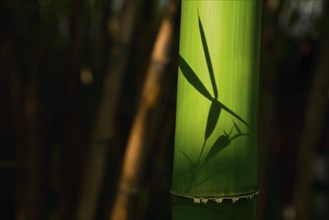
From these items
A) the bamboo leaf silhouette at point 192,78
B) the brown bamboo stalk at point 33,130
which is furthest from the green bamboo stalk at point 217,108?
the brown bamboo stalk at point 33,130

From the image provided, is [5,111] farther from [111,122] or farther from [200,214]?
[200,214]

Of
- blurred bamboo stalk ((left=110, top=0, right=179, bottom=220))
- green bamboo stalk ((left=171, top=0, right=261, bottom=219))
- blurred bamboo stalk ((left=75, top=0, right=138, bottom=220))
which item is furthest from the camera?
blurred bamboo stalk ((left=75, top=0, right=138, bottom=220))

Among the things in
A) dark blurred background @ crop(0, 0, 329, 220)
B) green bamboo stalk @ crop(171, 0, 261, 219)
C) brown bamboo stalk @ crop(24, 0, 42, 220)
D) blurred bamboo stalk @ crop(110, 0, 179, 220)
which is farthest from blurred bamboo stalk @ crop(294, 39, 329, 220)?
green bamboo stalk @ crop(171, 0, 261, 219)

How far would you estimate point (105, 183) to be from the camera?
183cm

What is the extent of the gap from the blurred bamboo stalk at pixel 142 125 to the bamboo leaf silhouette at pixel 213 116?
1.43 feet

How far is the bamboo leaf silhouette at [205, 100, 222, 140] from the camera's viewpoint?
0.54m

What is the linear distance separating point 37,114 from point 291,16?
94 cm

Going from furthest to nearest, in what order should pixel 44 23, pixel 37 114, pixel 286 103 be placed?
pixel 286 103
pixel 44 23
pixel 37 114

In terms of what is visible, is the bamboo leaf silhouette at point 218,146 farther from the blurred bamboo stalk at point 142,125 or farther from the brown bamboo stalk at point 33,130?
the brown bamboo stalk at point 33,130

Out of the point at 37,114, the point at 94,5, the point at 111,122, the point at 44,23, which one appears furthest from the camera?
the point at 44,23

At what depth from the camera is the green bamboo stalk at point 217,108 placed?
1.74 feet

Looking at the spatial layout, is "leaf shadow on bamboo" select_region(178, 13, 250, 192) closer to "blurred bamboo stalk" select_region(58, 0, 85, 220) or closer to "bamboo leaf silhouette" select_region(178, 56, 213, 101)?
"bamboo leaf silhouette" select_region(178, 56, 213, 101)

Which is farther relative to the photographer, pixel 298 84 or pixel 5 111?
pixel 298 84

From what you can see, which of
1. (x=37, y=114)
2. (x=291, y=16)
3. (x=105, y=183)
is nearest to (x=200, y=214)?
(x=37, y=114)
